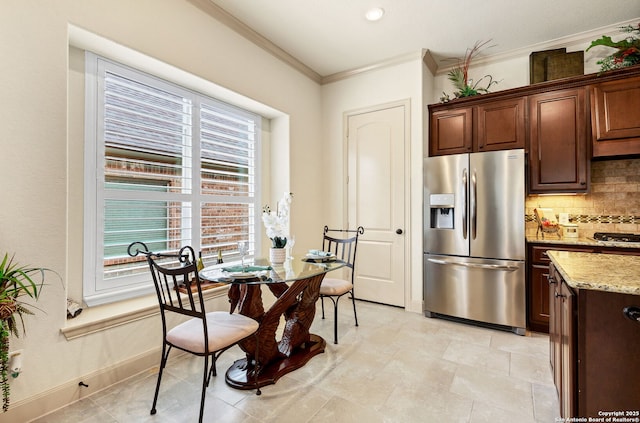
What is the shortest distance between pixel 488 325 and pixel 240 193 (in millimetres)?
2938

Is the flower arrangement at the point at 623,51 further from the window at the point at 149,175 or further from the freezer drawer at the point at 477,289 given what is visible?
the window at the point at 149,175

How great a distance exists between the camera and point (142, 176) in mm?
2455

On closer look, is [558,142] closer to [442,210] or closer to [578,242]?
[578,242]

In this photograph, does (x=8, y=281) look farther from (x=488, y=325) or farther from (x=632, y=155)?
(x=632, y=155)

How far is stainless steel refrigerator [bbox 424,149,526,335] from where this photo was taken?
292cm

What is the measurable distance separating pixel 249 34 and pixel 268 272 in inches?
95.6

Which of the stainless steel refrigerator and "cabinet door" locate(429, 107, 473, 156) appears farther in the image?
"cabinet door" locate(429, 107, 473, 156)

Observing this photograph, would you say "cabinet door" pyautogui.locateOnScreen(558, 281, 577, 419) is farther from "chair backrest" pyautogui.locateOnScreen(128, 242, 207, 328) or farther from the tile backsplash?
the tile backsplash

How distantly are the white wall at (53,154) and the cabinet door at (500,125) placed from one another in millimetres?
3014

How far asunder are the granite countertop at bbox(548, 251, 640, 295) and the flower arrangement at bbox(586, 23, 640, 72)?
2219 millimetres

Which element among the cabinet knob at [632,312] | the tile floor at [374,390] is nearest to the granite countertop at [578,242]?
the tile floor at [374,390]

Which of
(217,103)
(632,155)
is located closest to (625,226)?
(632,155)

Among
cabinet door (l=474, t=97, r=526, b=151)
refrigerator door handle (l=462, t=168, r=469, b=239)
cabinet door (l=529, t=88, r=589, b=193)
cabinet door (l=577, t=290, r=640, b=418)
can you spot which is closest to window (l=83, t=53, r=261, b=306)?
refrigerator door handle (l=462, t=168, r=469, b=239)

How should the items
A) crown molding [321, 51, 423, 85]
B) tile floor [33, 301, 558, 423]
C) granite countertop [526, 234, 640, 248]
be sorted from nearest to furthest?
tile floor [33, 301, 558, 423] < granite countertop [526, 234, 640, 248] < crown molding [321, 51, 423, 85]
